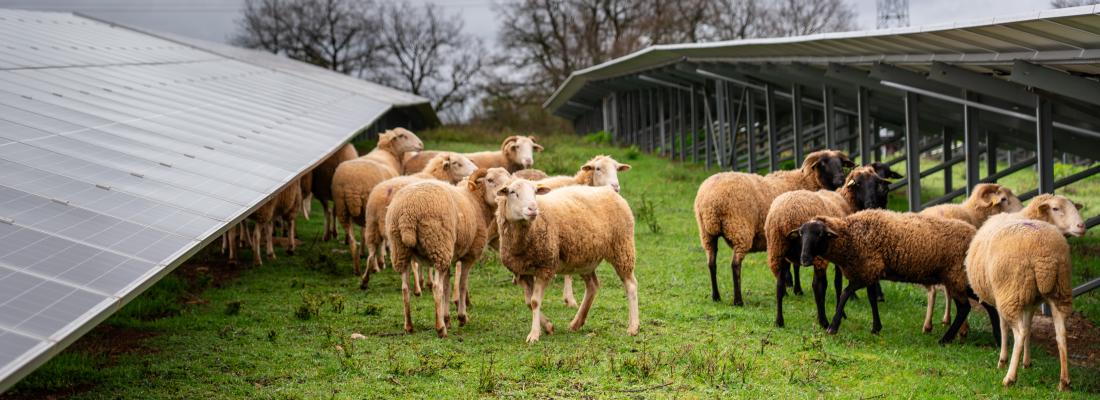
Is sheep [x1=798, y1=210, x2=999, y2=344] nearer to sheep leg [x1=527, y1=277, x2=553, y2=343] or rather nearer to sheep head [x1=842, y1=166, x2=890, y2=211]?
sheep head [x1=842, y1=166, x2=890, y2=211]

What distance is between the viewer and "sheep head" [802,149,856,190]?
1284cm

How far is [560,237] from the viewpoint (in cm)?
981

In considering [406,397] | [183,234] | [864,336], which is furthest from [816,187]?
[183,234]

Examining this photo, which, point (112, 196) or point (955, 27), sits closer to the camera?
point (112, 196)

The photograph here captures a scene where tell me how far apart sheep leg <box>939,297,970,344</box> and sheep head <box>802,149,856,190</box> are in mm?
3369

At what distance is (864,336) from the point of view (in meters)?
9.95

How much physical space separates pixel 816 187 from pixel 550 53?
1877 inches

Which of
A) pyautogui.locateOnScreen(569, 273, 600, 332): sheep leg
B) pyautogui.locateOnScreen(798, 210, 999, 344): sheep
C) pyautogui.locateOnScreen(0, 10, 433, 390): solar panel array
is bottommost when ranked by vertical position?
pyautogui.locateOnScreen(569, 273, 600, 332): sheep leg

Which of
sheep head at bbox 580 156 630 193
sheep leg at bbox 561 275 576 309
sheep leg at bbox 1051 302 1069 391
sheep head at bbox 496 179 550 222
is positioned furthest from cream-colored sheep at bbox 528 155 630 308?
sheep leg at bbox 1051 302 1069 391

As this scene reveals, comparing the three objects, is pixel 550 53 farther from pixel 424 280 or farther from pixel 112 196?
pixel 112 196

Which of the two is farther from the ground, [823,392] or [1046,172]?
[1046,172]

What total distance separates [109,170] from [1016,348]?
25.2 ft

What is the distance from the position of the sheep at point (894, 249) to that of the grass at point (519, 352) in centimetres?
48

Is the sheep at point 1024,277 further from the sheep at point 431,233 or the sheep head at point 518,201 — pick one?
the sheep at point 431,233
